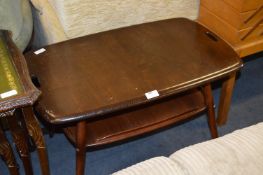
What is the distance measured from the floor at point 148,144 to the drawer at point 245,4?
593 mm

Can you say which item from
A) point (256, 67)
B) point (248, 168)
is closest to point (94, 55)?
point (248, 168)

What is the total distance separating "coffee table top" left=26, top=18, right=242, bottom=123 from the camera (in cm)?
114

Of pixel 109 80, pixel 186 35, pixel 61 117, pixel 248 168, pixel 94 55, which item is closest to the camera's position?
pixel 248 168

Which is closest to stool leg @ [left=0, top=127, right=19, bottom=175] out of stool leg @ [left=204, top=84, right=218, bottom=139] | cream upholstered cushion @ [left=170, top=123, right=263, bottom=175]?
cream upholstered cushion @ [left=170, top=123, right=263, bottom=175]

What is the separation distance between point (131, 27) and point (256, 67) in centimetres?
98

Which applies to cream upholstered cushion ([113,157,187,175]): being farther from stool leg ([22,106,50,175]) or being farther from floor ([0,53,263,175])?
floor ([0,53,263,175])

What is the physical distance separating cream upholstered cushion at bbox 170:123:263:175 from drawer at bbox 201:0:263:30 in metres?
0.68

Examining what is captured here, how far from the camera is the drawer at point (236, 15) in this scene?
1.45 meters

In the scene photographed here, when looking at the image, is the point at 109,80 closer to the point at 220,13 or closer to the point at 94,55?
the point at 94,55

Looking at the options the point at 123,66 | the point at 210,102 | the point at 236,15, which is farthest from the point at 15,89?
the point at 236,15

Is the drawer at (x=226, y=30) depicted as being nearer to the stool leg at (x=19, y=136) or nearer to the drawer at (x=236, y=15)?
the drawer at (x=236, y=15)

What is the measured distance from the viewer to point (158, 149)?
1.61 m

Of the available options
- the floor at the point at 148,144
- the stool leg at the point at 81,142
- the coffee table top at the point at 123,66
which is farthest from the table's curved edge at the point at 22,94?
the floor at the point at 148,144

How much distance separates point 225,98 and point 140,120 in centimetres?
50
